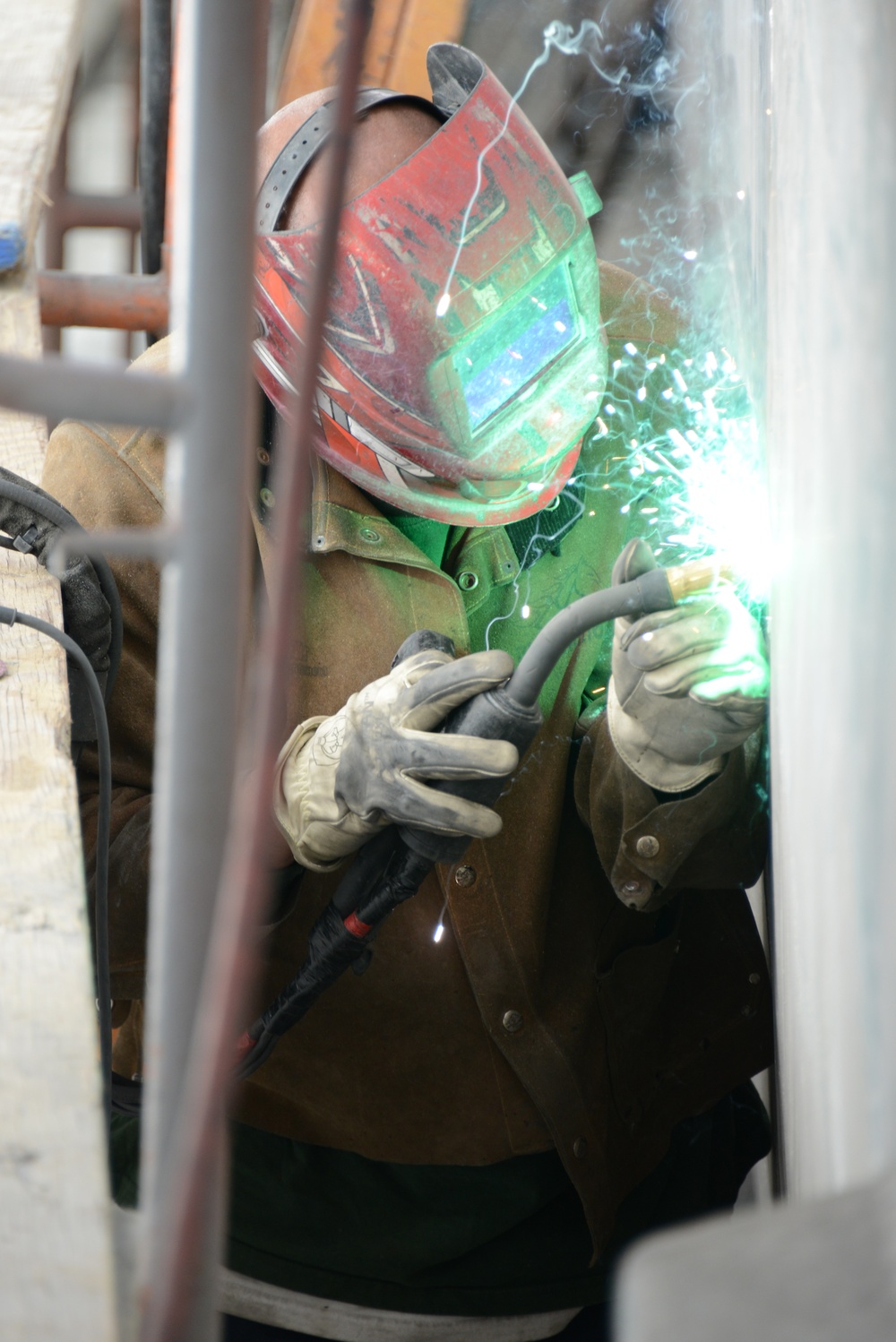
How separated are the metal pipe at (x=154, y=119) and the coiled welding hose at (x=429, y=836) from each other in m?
1.56

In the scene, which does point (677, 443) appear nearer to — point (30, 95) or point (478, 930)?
point (478, 930)

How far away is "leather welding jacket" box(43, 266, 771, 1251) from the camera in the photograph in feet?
6.24

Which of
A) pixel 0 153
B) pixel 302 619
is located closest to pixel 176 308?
pixel 302 619

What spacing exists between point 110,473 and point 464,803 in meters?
0.83

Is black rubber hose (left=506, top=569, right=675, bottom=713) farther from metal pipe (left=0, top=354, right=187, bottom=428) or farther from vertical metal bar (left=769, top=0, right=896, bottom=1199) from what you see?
metal pipe (left=0, top=354, right=187, bottom=428)

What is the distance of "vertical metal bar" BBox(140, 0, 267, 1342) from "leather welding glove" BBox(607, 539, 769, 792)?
36.0 inches

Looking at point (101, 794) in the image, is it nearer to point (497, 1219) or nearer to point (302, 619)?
point (302, 619)

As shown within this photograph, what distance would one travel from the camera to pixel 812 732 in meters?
0.93

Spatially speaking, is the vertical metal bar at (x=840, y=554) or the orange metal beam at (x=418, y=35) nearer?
the vertical metal bar at (x=840, y=554)

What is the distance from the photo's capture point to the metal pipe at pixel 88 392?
0.52m

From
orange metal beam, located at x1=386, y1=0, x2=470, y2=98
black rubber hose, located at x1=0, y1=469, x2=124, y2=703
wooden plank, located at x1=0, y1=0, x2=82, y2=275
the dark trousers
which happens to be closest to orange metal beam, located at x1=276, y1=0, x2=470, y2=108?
orange metal beam, located at x1=386, y1=0, x2=470, y2=98

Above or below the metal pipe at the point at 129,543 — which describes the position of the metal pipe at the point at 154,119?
above

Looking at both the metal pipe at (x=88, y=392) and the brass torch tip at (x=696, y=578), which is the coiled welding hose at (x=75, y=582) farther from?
the metal pipe at (x=88, y=392)

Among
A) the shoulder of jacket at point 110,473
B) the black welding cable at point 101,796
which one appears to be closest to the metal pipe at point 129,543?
the black welding cable at point 101,796
